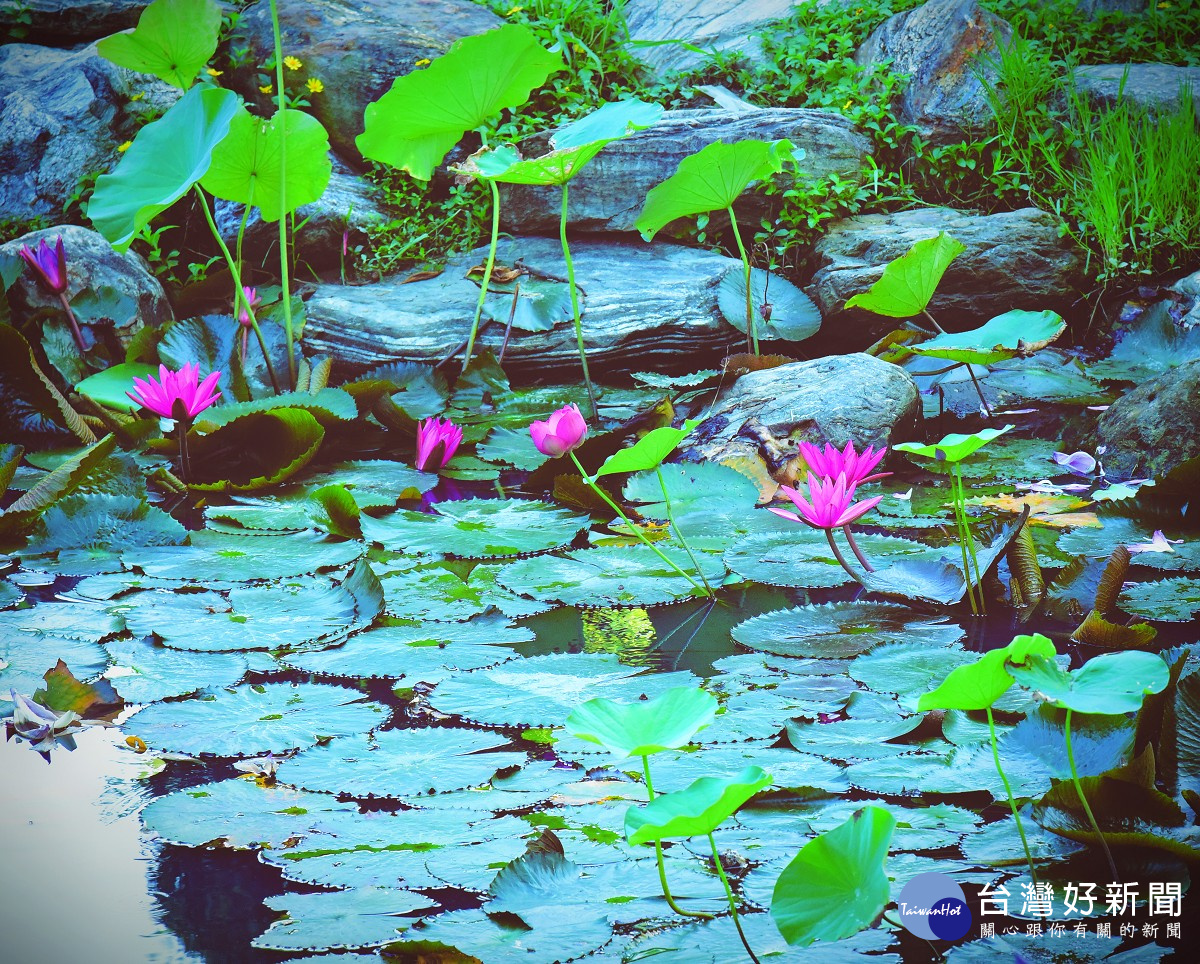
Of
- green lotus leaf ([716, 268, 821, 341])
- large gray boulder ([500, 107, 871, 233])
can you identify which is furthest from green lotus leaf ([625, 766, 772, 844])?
large gray boulder ([500, 107, 871, 233])

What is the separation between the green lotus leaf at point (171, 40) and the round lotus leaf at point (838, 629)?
1905 mm

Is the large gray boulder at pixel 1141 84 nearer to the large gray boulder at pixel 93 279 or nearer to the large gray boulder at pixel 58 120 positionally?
the large gray boulder at pixel 93 279

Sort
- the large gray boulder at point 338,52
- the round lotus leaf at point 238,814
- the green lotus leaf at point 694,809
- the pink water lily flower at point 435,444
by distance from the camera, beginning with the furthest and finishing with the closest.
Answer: the large gray boulder at point 338,52
the pink water lily flower at point 435,444
the round lotus leaf at point 238,814
the green lotus leaf at point 694,809

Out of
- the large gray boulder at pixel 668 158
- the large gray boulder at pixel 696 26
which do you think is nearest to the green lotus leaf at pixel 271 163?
the large gray boulder at pixel 668 158

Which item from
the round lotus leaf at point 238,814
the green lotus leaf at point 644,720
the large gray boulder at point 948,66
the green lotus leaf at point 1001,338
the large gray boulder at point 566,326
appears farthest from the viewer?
the large gray boulder at point 948,66

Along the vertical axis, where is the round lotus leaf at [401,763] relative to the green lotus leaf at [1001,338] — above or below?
below

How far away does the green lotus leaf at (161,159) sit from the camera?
6.55 feet

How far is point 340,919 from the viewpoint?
800 mm

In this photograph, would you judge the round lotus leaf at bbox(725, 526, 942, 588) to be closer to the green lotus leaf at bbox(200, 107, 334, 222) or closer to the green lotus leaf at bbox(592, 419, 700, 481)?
the green lotus leaf at bbox(592, 419, 700, 481)

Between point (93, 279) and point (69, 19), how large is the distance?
6.01ft

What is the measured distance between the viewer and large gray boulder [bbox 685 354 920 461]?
220 cm

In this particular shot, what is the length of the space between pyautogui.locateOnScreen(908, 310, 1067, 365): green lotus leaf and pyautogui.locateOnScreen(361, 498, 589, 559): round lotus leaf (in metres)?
0.78

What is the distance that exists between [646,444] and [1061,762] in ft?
2.22

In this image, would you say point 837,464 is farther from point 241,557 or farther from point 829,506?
point 241,557
